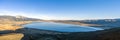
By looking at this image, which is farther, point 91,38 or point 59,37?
point 59,37

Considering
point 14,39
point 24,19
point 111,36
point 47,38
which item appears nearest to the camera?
point 111,36

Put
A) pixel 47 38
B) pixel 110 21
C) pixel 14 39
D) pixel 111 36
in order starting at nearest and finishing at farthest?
1. pixel 111 36
2. pixel 47 38
3. pixel 14 39
4. pixel 110 21

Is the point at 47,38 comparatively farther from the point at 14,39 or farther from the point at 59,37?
the point at 14,39

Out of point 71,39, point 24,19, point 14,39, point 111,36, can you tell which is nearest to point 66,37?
point 71,39

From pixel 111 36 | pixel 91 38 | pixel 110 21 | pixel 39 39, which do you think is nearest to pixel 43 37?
pixel 39 39

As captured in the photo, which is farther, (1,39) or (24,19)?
(24,19)

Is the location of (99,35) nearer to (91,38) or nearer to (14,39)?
(91,38)

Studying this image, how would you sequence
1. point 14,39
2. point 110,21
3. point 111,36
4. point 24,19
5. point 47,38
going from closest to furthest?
point 111,36 < point 47,38 < point 14,39 < point 110,21 < point 24,19

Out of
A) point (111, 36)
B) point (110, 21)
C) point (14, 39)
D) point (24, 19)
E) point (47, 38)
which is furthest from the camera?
point (24, 19)
